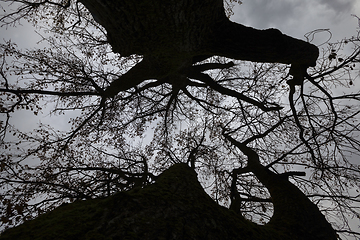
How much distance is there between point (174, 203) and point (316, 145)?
16.7 feet

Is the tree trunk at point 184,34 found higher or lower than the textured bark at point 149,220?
higher

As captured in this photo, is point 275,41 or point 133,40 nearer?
point 133,40

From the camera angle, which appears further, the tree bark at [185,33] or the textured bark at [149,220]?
the tree bark at [185,33]

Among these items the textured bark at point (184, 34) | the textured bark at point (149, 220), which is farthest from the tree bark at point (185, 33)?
the textured bark at point (149, 220)

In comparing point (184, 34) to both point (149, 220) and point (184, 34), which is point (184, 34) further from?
point (149, 220)

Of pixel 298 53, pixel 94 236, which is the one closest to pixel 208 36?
pixel 298 53

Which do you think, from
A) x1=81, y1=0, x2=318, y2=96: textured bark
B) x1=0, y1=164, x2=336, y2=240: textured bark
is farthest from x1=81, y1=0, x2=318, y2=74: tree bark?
x1=0, y1=164, x2=336, y2=240: textured bark

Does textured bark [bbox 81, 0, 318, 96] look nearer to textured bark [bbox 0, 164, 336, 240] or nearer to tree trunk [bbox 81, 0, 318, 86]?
tree trunk [bbox 81, 0, 318, 86]

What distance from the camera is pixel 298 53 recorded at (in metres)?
3.47

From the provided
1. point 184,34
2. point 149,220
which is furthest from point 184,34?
point 149,220

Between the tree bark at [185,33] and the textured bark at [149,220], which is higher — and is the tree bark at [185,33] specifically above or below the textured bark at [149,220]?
above

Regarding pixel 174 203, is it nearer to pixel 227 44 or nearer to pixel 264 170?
pixel 227 44

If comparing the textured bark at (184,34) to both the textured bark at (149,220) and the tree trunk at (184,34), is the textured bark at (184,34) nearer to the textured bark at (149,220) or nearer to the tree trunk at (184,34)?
the tree trunk at (184,34)

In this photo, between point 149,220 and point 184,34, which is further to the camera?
point 184,34
